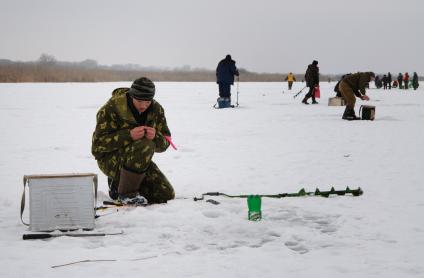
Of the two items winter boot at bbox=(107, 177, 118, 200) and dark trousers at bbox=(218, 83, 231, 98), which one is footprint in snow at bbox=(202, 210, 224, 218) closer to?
winter boot at bbox=(107, 177, 118, 200)

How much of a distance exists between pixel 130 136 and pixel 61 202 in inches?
33.9

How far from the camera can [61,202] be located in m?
3.83

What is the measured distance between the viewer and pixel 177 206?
4699mm

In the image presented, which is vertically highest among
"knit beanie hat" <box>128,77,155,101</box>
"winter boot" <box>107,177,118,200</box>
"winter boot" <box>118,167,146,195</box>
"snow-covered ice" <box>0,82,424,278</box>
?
"knit beanie hat" <box>128,77,155,101</box>

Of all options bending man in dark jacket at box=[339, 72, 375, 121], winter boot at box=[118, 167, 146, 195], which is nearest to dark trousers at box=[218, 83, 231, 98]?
bending man in dark jacket at box=[339, 72, 375, 121]

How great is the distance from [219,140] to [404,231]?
587cm

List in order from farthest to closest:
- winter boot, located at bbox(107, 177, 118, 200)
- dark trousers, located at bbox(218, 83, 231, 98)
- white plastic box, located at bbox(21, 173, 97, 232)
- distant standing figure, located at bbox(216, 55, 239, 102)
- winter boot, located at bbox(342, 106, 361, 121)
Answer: dark trousers, located at bbox(218, 83, 231, 98), distant standing figure, located at bbox(216, 55, 239, 102), winter boot, located at bbox(342, 106, 361, 121), winter boot, located at bbox(107, 177, 118, 200), white plastic box, located at bbox(21, 173, 97, 232)

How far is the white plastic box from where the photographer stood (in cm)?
376

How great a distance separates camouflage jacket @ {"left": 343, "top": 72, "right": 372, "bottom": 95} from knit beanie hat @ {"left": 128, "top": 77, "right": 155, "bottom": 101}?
8.80 meters

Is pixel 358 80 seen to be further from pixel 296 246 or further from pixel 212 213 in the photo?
pixel 296 246

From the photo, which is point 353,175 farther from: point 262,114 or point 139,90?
point 262,114

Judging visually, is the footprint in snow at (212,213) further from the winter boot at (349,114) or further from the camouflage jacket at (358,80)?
the winter boot at (349,114)

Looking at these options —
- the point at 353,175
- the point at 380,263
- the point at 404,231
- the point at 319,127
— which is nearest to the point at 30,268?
the point at 380,263

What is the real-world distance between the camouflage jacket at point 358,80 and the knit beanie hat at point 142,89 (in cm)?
880
